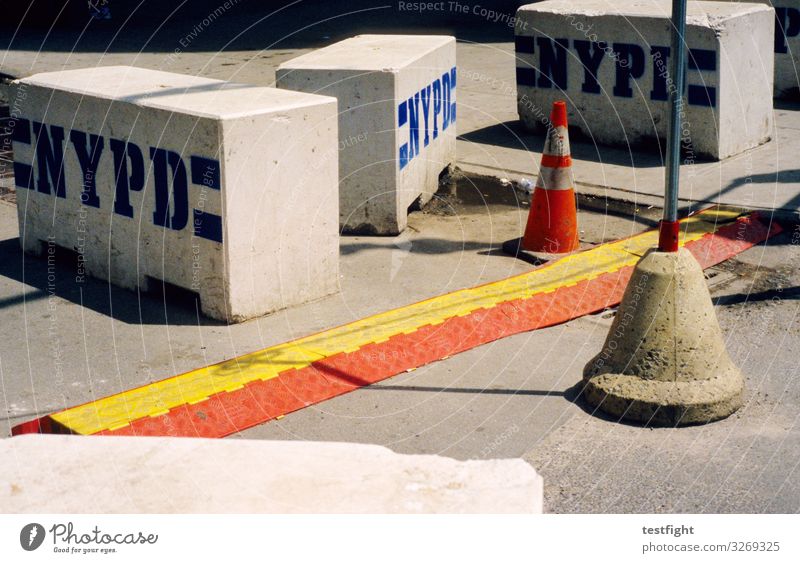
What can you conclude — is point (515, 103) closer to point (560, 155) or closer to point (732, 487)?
point (560, 155)

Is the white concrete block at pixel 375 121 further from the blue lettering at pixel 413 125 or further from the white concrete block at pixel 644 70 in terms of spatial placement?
the white concrete block at pixel 644 70

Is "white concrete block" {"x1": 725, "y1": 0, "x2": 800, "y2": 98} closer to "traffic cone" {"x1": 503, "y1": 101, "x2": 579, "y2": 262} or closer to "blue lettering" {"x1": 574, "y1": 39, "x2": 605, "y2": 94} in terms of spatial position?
"blue lettering" {"x1": 574, "y1": 39, "x2": 605, "y2": 94}

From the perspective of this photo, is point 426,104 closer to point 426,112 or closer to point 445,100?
point 426,112

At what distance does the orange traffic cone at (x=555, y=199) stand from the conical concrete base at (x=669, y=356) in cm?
213

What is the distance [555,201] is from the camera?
6.98m

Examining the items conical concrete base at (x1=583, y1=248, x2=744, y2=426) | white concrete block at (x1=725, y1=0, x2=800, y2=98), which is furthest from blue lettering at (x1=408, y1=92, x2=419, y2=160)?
white concrete block at (x1=725, y1=0, x2=800, y2=98)

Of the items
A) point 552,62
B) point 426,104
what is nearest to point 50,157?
point 426,104

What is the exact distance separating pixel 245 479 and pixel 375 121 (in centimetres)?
445

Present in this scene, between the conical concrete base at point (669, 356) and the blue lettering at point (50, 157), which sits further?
the blue lettering at point (50, 157)

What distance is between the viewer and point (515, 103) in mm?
11727

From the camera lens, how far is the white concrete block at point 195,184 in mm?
5805

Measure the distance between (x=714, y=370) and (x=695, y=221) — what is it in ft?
9.58

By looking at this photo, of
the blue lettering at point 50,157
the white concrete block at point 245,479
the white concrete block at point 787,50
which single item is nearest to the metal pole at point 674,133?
the white concrete block at point 245,479

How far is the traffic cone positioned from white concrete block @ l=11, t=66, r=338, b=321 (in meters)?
1.40
